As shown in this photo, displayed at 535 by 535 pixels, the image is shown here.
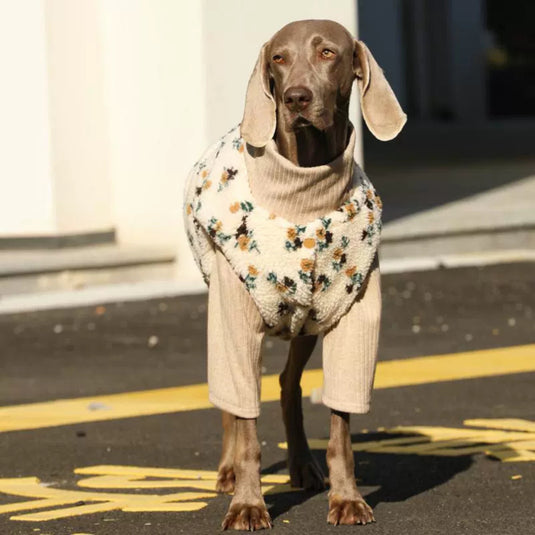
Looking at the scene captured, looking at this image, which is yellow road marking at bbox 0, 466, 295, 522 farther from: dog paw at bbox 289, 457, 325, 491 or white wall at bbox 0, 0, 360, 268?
white wall at bbox 0, 0, 360, 268

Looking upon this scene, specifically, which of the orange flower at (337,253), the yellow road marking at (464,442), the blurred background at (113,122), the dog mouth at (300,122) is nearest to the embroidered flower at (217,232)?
the orange flower at (337,253)

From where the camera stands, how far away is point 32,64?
12461mm

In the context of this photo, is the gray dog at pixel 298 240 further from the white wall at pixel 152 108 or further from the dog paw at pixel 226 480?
the white wall at pixel 152 108

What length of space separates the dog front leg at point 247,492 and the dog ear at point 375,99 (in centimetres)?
109

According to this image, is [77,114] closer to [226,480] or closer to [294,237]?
[226,480]

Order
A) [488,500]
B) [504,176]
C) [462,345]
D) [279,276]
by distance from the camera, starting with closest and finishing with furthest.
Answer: [279,276] → [488,500] → [462,345] → [504,176]

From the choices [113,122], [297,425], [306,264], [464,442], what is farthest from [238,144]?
[113,122]

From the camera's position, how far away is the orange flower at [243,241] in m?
5.68

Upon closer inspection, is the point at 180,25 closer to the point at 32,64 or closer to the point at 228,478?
the point at 32,64

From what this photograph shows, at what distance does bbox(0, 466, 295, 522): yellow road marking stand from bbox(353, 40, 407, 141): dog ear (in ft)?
4.74

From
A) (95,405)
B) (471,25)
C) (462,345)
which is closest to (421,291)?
(462,345)

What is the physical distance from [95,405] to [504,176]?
446 inches

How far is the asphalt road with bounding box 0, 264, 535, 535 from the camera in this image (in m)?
5.91

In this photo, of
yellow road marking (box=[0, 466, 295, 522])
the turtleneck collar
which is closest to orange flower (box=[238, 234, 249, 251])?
the turtleneck collar
